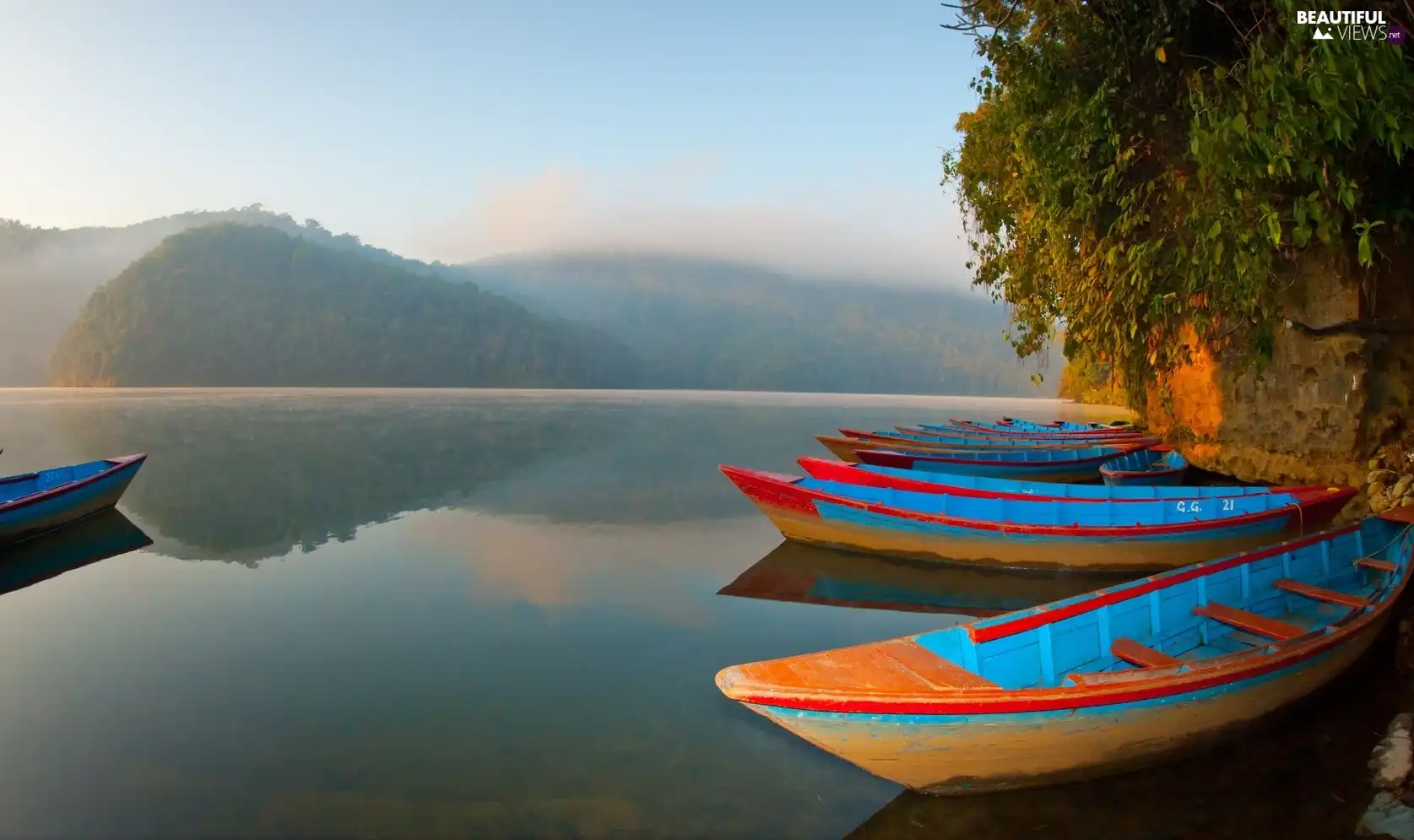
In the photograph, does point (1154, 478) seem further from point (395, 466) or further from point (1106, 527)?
A: point (395, 466)

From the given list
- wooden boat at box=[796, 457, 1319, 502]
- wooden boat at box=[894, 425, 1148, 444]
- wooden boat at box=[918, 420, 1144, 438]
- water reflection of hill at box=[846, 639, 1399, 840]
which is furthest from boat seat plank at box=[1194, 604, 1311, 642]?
wooden boat at box=[918, 420, 1144, 438]

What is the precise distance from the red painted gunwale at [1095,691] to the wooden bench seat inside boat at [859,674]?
0.07 metres

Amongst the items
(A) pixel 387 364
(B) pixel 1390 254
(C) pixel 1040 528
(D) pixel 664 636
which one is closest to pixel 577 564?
(D) pixel 664 636

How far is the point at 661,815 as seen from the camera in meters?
5.48

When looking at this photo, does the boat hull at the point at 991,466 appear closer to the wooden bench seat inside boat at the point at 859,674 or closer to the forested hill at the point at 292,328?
the wooden bench seat inside boat at the point at 859,674

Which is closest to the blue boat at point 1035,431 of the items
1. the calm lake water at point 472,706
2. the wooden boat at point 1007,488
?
the wooden boat at point 1007,488

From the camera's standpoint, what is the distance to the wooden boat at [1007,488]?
11875mm

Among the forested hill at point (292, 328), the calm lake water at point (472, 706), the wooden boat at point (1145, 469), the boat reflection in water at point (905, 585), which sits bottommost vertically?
the boat reflection in water at point (905, 585)

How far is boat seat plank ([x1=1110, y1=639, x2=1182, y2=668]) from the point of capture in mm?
5246

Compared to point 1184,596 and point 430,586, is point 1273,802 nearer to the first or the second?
point 1184,596

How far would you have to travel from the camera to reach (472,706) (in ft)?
24.5

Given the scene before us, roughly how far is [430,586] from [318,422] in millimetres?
42048

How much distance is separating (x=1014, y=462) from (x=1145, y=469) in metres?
3.20

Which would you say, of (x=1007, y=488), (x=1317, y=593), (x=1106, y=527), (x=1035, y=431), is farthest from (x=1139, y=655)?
(x=1035, y=431)
